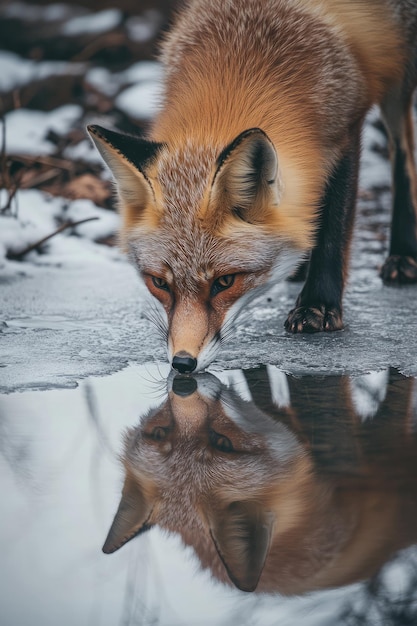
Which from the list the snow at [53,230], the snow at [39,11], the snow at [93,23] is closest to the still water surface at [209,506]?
the snow at [53,230]

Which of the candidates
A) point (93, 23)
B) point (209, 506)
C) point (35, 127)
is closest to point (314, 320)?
point (209, 506)

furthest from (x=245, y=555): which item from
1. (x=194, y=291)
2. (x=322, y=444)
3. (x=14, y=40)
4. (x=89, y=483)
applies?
(x=14, y=40)

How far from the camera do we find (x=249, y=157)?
3314mm

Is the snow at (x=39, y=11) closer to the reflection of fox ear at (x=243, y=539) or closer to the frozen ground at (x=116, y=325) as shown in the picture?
the frozen ground at (x=116, y=325)

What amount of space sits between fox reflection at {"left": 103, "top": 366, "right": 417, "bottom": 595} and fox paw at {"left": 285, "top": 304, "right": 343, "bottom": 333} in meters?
0.91

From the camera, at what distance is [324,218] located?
4.41 m

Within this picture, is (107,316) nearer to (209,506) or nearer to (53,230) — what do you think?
(53,230)

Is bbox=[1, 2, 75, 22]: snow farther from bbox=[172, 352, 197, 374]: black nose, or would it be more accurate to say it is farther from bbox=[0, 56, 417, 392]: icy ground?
bbox=[172, 352, 197, 374]: black nose

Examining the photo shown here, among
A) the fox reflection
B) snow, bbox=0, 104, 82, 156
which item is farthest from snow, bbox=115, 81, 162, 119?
the fox reflection

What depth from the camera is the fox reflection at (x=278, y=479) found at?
185 centimetres

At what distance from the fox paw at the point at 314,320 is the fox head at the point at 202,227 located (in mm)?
421

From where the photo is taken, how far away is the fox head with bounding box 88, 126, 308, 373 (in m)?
3.32

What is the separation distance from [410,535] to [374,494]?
0.22 m

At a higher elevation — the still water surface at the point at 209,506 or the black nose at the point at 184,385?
the still water surface at the point at 209,506
